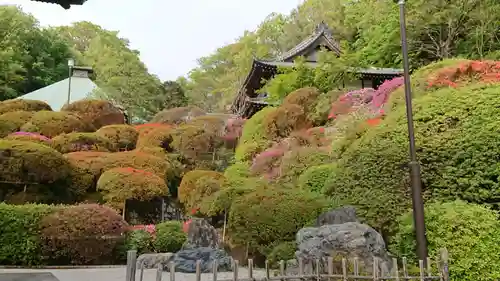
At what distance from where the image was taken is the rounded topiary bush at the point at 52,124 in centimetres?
2248

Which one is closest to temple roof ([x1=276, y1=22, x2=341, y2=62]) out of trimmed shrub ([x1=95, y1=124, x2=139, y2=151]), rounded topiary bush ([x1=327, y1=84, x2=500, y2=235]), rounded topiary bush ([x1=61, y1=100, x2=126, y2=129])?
trimmed shrub ([x1=95, y1=124, x2=139, y2=151])

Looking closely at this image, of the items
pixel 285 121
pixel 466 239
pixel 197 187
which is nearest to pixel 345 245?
pixel 466 239

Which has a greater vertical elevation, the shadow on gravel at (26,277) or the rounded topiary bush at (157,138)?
the rounded topiary bush at (157,138)

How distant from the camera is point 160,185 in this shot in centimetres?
1688

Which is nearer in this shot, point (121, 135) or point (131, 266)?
point (131, 266)

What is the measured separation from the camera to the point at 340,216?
8.55 meters

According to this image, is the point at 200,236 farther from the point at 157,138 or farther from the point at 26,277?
the point at 157,138

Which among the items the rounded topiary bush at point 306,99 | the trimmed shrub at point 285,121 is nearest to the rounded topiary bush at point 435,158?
the trimmed shrub at point 285,121

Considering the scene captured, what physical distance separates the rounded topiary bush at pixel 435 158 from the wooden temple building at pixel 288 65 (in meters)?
12.0

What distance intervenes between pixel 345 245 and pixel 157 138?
1706cm

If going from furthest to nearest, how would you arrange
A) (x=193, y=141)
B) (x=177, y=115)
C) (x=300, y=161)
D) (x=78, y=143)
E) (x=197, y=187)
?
(x=177, y=115), (x=193, y=141), (x=78, y=143), (x=197, y=187), (x=300, y=161)

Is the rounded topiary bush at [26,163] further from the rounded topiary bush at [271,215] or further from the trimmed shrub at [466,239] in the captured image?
the trimmed shrub at [466,239]

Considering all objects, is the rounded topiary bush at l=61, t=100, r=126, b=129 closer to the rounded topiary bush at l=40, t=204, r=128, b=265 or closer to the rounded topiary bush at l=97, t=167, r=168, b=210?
the rounded topiary bush at l=97, t=167, r=168, b=210

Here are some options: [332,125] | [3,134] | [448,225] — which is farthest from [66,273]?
[3,134]
